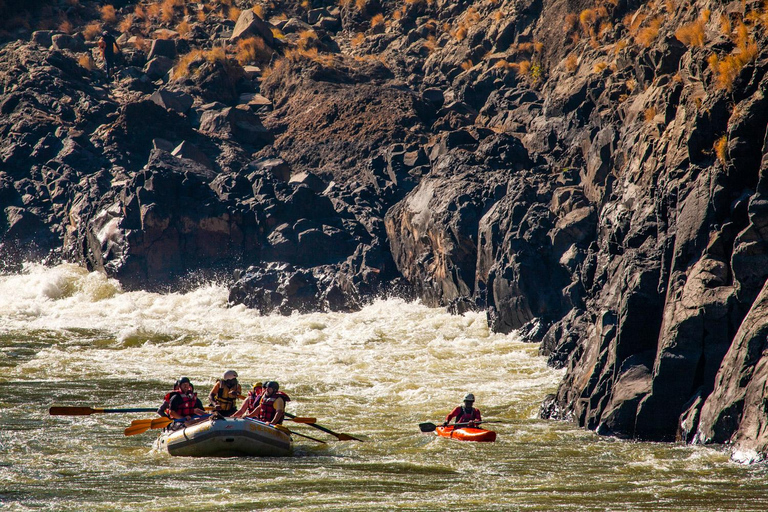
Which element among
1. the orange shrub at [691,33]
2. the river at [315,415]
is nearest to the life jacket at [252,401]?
the river at [315,415]

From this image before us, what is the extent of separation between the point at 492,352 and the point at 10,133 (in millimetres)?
31433

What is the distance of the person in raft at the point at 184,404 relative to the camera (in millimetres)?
16469

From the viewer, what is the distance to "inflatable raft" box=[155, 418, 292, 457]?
14992 mm

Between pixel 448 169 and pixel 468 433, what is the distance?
2005 centimetres

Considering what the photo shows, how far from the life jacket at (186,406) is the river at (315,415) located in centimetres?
119

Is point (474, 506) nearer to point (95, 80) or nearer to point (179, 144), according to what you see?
point (179, 144)

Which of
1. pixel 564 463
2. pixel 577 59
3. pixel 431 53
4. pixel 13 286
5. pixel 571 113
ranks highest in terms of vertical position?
pixel 431 53

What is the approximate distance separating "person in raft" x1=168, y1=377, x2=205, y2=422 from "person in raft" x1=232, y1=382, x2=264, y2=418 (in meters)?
0.75

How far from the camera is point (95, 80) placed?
168ft

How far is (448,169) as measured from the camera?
35.8 m

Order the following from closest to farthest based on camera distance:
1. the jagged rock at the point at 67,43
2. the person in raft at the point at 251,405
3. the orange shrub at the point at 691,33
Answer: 1. the person in raft at the point at 251,405
2. the orange shrub at the point at 691,33
3. the jagged rock at the point at 67,43

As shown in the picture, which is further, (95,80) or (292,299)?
(95,80)

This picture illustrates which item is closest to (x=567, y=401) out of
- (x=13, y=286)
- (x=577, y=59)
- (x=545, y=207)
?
(x=545, y=207)

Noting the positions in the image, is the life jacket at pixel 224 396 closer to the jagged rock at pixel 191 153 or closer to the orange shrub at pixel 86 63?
the jagged rock at pixel 191 153
